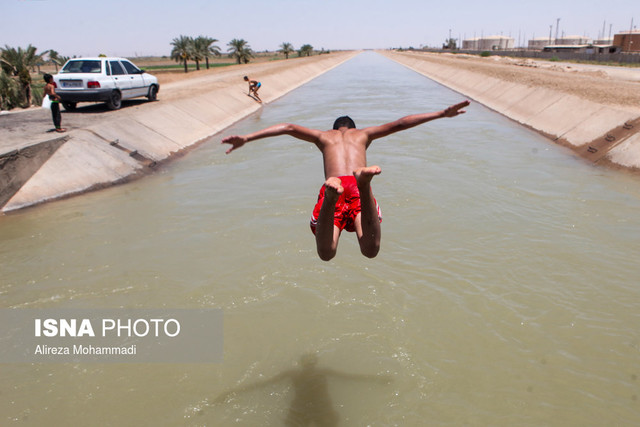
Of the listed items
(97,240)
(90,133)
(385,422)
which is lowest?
(385,422)

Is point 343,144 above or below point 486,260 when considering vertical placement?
above

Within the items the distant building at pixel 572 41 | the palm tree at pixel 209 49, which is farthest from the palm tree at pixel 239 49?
the distant building at pixel 572 41

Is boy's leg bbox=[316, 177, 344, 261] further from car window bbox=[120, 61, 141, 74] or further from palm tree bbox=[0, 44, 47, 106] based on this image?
palm tree bbox=[0, 44, 47, 106]

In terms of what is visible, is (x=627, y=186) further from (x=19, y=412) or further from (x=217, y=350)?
(x=19, y=412)

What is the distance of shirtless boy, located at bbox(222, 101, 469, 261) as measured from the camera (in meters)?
4.56

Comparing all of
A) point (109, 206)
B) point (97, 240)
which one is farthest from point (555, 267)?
point (109, 206)

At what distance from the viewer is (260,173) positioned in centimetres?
1455

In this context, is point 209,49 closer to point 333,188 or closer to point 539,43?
point 333,188

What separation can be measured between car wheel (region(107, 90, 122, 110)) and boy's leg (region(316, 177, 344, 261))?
16679 mm

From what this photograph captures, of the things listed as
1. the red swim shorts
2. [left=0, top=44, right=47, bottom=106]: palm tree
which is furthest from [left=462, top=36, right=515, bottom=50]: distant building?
the red swim shorts

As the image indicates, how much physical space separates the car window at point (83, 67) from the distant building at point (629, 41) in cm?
7607

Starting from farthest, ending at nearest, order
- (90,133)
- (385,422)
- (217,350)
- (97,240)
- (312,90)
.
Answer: (312,90)
(90,133)
(97,240)
(217,350)
(385,422)

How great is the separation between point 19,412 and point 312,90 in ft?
130

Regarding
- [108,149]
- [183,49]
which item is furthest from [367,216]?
[183,49]
